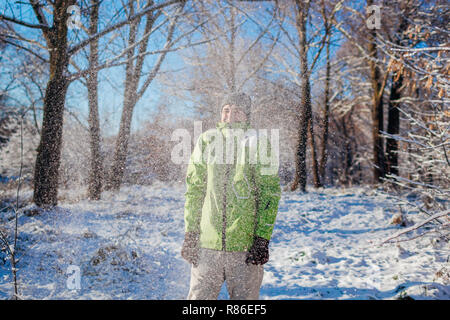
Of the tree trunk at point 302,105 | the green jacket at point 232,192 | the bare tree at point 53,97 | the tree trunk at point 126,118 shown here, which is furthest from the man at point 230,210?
the tree trunk at point 302,105

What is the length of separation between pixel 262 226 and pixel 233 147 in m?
0.57

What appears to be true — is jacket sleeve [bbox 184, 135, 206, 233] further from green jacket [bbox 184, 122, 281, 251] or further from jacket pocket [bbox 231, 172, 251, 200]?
jacket pocket [bbox 231, 172, 251, 200]

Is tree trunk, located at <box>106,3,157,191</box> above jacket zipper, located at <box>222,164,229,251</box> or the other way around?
above

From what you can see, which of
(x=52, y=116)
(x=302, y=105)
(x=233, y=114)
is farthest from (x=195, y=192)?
(x=302, y=105)

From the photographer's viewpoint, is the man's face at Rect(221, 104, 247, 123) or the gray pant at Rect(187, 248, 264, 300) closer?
the gray pant at Rect(187, 248, 264, 300)

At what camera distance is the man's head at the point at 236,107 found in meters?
1.80

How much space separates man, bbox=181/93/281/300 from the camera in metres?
1.61

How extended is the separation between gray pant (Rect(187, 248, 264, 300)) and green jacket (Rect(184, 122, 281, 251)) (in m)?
0.07

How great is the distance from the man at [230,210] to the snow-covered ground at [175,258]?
0.98 metres

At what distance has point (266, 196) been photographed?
1668 millimetres

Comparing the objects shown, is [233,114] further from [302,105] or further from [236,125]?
[302,105]

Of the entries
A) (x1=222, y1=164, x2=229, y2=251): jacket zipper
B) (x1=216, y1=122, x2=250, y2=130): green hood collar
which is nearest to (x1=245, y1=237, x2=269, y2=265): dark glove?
(x1=222, y1=164, x2=229, y2=251): jacket zipper

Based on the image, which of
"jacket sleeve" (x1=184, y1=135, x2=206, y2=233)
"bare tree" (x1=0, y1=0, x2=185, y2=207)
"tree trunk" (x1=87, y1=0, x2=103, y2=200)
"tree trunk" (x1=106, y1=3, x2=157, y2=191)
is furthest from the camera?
"tree trunk" (x1=106, y1=3, x2=157, y2=191)
